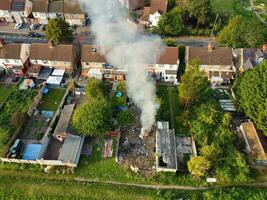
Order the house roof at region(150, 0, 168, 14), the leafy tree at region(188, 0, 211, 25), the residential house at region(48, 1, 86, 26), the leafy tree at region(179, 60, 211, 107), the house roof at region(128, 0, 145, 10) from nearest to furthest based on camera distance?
the leafy tree at region(179, 60, 211, 107) < the leafy tree at region(188, 0, 211, 25) < the house roof at region(150, 0, 168, 14) < the residential house at region(48, 1, 86, 26) < the house roof at region(128, 0, 145, 10)

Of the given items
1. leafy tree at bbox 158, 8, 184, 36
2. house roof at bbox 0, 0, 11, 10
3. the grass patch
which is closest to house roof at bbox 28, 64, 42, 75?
the grass patch

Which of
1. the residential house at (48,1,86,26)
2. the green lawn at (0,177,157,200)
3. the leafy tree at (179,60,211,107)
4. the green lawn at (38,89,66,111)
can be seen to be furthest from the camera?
the residential house at (48,1,86,26)

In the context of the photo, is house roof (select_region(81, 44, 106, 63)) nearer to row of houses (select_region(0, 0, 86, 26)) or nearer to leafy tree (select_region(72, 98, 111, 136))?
leafy tree (select_region(72, 98, 111, 136))

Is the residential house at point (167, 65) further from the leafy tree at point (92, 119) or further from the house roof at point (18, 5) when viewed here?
the house roof at point (18, 5)

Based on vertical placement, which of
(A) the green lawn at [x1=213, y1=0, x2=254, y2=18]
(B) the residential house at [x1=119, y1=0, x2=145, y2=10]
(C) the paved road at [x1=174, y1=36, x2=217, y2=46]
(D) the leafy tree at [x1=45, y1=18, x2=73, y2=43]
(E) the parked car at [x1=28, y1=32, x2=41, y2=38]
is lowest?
(D) the leafy tree at [x1=45, y1=18, x2=73, y2=43]

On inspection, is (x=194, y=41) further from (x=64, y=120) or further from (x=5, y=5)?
(x=5, y=5)

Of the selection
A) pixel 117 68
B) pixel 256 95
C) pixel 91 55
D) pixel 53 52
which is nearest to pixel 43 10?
pixel 53 52

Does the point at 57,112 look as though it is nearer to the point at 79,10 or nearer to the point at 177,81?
the point at 177,81
